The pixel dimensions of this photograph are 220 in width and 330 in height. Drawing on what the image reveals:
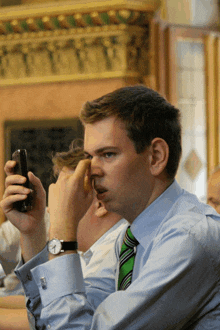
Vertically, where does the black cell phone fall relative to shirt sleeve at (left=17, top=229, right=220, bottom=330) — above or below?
above

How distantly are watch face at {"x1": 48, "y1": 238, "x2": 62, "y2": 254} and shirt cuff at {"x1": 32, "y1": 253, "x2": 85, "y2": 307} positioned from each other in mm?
→ 18

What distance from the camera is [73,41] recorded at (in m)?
3.52

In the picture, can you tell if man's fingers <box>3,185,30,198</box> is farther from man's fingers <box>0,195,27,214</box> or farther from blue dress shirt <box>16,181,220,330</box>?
blue dress shirt <box>16,181,220,330</box>

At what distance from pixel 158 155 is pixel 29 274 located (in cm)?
44

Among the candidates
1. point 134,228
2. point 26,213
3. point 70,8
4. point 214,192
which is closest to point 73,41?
point 70,8

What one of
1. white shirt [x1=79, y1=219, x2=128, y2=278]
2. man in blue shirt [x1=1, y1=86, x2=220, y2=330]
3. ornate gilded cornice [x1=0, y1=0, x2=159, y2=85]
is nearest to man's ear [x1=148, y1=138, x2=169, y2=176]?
man in blue shirt [x1=1, y1=86, x2=220, y2=330]

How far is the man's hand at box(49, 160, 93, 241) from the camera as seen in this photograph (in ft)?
3.53

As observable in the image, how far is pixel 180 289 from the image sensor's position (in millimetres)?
981

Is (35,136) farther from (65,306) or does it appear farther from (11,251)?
(65,306)

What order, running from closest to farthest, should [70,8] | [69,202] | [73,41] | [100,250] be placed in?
[69,202]
[100,250]
[70,8]
[73,41]

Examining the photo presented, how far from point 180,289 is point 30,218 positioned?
455 mm

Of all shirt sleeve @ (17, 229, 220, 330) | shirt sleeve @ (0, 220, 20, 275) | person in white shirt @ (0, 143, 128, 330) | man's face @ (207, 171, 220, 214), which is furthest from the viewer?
man's face @ (207, 171, 220, 214)

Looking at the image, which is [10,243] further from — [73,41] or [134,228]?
[73,41]

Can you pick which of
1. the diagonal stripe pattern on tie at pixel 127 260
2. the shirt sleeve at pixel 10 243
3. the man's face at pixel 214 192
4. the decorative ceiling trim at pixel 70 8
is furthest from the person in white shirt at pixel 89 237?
the decorative ceiling trim at pixel 70 8
